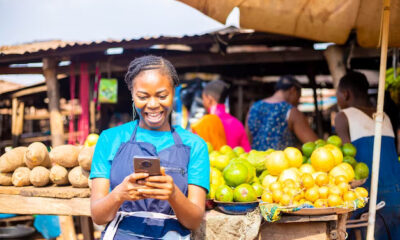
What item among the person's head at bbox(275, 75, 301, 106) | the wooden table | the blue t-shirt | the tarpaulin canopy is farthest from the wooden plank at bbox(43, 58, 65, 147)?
the blue t-shirt

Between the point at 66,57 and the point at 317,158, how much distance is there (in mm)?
4557

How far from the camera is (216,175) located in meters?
2.68

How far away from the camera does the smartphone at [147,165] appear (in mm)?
1432

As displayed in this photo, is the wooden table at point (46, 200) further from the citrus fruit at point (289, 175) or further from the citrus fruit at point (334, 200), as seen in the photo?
the citrus fruit at point (334, 200)

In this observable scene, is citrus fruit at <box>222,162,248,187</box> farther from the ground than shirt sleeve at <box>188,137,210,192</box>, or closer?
closer

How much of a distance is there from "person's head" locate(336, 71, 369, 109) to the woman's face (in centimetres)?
231

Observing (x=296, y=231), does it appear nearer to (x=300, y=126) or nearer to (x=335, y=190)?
(x=335, y=190)

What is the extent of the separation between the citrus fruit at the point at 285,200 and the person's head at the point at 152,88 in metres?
0.92

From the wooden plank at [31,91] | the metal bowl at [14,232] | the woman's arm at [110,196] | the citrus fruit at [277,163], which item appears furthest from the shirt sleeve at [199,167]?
the wooden plank at [31,91]

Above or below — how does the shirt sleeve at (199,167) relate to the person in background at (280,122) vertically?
below

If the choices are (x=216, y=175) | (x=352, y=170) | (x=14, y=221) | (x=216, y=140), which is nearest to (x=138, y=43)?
(x=216, y=140)

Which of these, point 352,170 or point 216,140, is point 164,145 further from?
point 216,140

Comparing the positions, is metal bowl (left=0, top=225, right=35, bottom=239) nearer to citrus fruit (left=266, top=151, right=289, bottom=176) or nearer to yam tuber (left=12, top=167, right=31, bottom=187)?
yam tuber (left=12, top=167, right=31, bottom=187)

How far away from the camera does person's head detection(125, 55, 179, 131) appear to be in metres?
1.81
